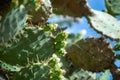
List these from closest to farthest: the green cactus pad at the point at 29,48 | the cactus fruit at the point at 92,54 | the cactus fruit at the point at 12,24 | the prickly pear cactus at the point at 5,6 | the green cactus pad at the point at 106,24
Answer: the cactus fruit at the point at 12,24
the green cactus pad at the point at 29,48
the prickly pear cactus at the point at 5,6
the green cactus pad at the point at 106,24
the cactus fruit at the point at 92,54

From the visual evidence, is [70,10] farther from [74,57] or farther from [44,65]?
[44,65]

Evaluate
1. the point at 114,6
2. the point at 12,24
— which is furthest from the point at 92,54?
the point at 12,24

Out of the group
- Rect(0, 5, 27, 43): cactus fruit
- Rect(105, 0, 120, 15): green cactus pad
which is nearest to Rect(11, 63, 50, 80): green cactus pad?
Rect(0, 5, 27, 43): cactus fruit

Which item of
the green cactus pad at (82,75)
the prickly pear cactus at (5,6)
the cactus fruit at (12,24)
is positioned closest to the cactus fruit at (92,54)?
the green cactus pad at (82,75)

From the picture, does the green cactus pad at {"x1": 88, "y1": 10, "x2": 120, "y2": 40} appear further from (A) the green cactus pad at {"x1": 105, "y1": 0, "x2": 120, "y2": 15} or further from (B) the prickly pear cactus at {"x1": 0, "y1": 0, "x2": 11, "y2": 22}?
(B) the prickly pear cactus at {"x1": 0, "y1": 0, "x2": 11, "y2": 22}

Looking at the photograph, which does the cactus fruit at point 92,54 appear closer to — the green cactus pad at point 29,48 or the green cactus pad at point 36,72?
the green cactus pad at point 29,48
